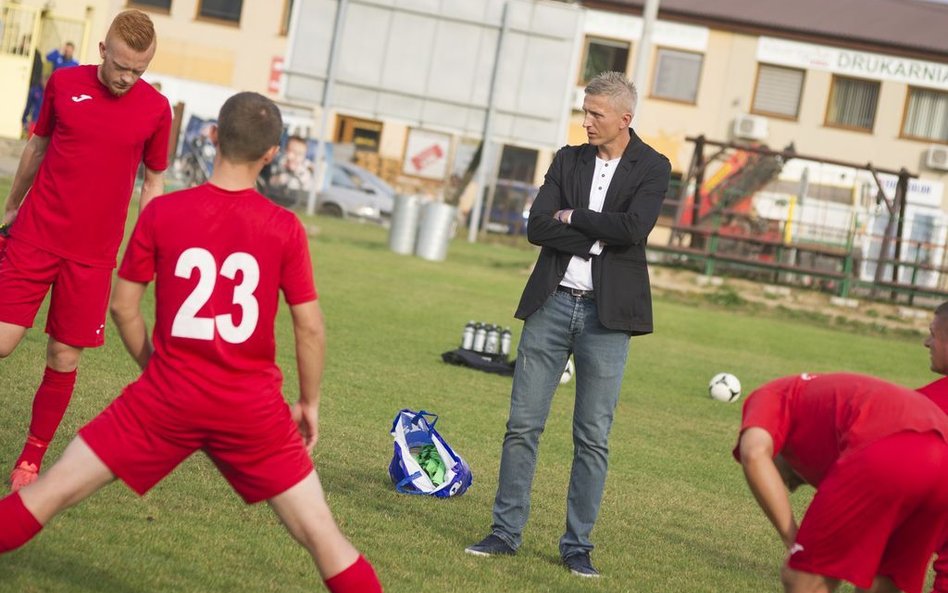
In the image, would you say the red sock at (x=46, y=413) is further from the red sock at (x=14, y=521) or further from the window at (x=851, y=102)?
the window at (x=851, y=102)

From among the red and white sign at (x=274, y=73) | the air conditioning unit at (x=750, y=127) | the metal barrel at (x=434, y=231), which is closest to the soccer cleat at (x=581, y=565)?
the metal barrel at (x=434, y=231)

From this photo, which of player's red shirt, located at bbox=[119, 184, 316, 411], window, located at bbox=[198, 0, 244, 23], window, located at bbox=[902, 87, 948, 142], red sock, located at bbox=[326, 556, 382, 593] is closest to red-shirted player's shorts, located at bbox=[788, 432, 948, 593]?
red sock, located at bbox=[326, 556, 382, 593]

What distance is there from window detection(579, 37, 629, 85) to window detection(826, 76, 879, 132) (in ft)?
22.3

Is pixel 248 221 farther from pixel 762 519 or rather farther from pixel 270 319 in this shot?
pixel 762 519

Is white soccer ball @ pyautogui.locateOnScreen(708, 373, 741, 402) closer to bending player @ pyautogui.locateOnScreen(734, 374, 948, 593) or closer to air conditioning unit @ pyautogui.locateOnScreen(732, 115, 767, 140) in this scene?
bending player @ pyautogui.locateOnScreen(734, 374, 948, 593)

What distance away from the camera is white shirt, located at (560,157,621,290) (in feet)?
21.0

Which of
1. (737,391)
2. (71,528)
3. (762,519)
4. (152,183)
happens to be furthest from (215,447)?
(737,391)

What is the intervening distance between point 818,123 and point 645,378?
30905mm

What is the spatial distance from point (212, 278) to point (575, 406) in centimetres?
264

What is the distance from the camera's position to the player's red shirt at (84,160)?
615 cm

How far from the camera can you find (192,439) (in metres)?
4.29

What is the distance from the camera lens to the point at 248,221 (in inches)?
166

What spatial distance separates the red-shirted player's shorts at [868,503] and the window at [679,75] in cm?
4072

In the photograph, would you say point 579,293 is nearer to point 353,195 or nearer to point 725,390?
point 725,390
